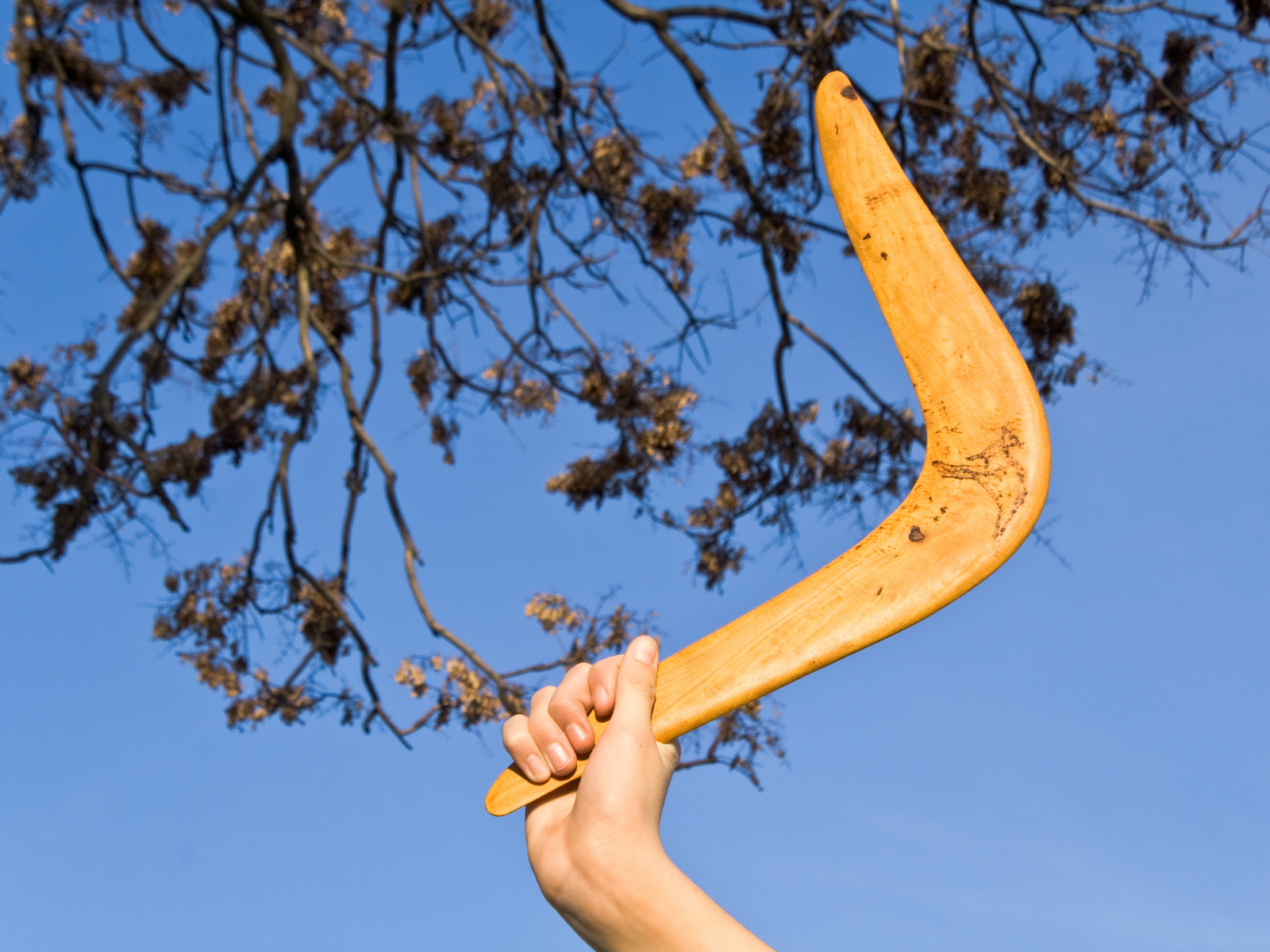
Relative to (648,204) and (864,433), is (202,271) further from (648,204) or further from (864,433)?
(864,433)

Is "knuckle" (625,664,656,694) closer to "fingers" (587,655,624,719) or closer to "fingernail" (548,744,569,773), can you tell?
"fingers" (587,655,624,719)

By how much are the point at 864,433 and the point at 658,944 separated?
4.09m

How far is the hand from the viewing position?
113 cm

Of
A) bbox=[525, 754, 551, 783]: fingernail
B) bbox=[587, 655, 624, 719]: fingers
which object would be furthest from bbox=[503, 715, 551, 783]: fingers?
bbox=[587, 655, 624, 719]: fingers

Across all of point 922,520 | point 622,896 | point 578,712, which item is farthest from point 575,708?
point 922,520

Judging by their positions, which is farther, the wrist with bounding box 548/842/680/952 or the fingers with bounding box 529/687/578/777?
the fingers with bounding box 529/687/578/777

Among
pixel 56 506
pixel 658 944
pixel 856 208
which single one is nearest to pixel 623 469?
pixel 56 506

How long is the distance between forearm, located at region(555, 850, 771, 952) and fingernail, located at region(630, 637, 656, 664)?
0.96ft


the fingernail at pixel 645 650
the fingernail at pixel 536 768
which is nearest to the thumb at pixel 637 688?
the fingernail at pixel 645 650

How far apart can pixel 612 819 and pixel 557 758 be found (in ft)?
0.49

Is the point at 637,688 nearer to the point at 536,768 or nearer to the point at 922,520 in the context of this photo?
the point at 536,768

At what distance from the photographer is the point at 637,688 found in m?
1.42

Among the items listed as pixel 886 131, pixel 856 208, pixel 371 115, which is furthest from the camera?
pixel 371 115

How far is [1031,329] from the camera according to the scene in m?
4.47
